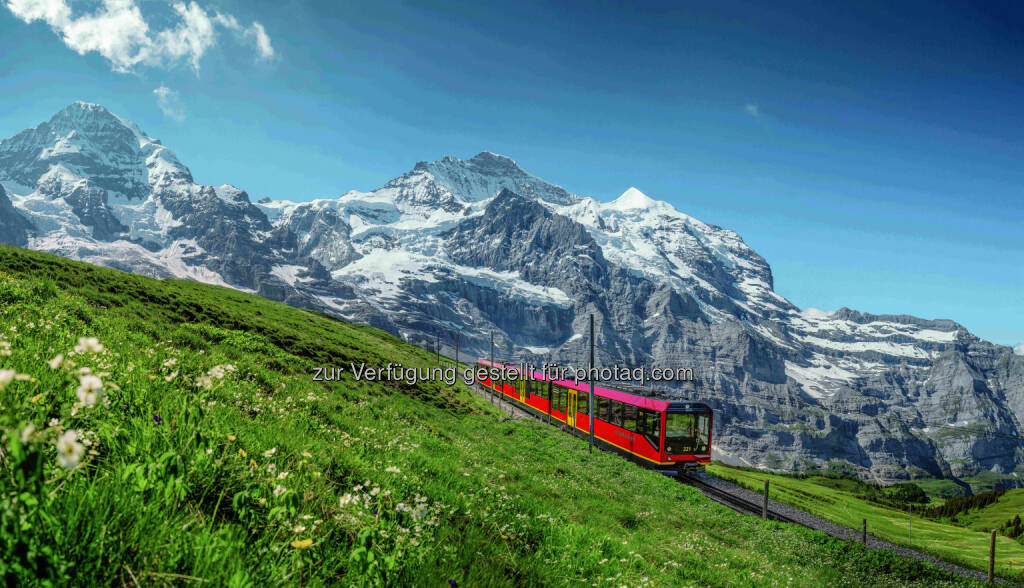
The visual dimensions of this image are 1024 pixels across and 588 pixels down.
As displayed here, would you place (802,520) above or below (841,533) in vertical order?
above

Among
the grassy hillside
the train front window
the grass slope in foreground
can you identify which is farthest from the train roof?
the grass slope in foreground

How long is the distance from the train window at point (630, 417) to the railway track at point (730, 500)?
4.25m

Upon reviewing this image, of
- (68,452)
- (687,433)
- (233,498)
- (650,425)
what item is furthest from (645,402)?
(68,452)

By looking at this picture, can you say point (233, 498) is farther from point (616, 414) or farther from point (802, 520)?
point (802, 520)

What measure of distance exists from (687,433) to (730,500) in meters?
4.39

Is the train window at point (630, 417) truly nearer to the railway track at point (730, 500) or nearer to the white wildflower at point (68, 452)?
the railway track at point (730, 500)

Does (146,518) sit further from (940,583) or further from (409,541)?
(940,583)

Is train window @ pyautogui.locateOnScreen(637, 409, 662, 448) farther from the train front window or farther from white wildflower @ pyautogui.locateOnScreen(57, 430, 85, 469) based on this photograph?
white wildflower @ pyautogui.locateOnScreen(57, 430, 85, 469)

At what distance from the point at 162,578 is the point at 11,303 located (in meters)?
11.7

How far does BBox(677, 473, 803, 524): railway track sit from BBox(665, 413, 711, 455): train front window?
205cm

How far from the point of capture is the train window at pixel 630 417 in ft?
106

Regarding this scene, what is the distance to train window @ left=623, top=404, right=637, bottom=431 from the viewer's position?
32.2 metres

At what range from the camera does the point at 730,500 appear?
28219mm

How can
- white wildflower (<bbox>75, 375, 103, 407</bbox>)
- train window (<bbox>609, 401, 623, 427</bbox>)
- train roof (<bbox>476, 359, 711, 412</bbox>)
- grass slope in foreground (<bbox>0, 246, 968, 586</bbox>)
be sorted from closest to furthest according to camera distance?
white wildflower (<bbox>75, 375, 103, 407</bbox>)
grass slope in foreground (<bbox>0, 246, 968, 586</bbox>)
train roof (<bbox>476, 359, 711, 412</bbox>)
train window (<bbox>609, 401, 623, 427</bbox>)
